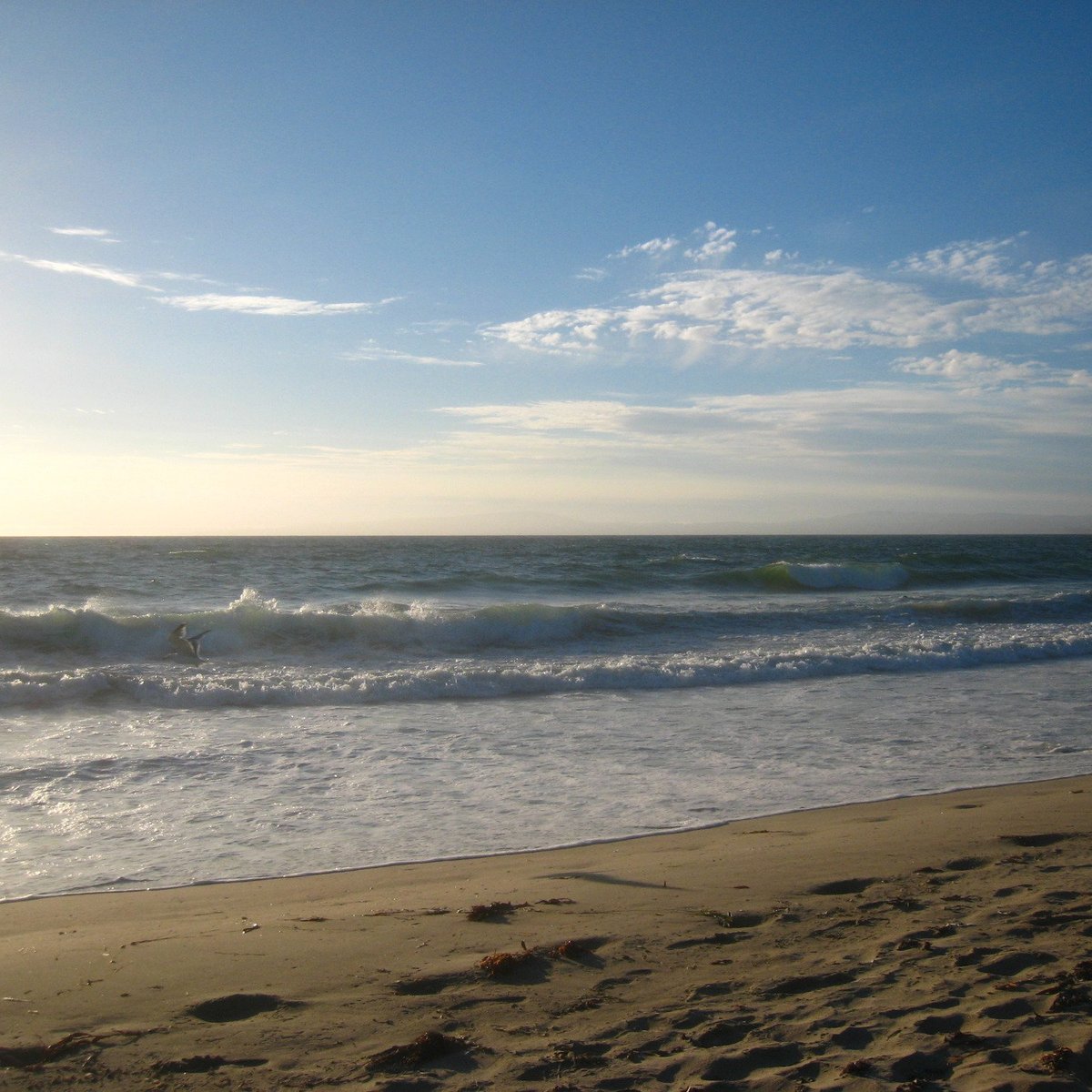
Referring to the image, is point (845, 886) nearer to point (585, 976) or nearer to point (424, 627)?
point (585, 976)

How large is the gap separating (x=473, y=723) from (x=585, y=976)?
21.3 feet

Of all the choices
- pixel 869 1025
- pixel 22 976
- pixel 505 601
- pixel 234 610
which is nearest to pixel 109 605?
pixel 234 610

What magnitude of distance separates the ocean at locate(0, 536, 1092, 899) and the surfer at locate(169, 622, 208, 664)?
19 centimetres

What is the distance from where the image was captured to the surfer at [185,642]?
598 inches

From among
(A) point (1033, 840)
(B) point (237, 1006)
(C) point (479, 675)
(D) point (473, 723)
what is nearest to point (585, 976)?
(B) point (237, 1006)

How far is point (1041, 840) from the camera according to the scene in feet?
18.3

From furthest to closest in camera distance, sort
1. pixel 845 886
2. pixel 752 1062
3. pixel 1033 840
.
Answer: pixel 1033 840 < pixel 845 886 < pixel 752 1062

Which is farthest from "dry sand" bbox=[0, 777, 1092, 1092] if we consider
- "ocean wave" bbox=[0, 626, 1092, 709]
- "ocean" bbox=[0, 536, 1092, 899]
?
"ocean wave" bbox=[0, 626, 1092, 709]

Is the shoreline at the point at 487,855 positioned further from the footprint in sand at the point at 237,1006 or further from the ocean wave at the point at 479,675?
the ocean wave at the point at 479,675

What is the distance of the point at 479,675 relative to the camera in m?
12.7

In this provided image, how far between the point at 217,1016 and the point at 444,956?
956mm

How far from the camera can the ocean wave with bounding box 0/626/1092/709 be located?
11492 mm

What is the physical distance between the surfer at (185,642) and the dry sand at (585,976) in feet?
35.5

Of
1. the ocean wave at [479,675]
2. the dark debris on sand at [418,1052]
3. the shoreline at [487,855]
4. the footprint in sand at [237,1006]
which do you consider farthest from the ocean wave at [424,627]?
the dark debris on sand at [418,1052]
